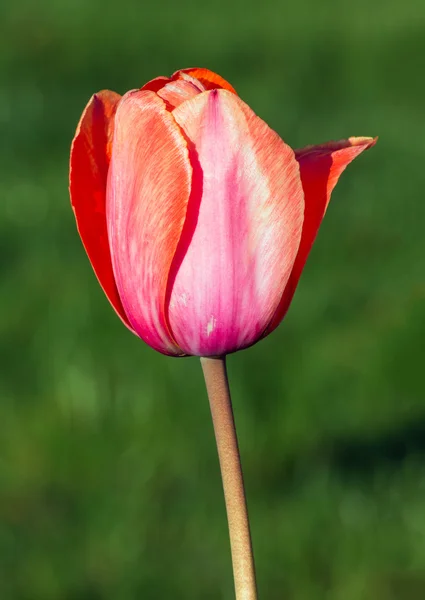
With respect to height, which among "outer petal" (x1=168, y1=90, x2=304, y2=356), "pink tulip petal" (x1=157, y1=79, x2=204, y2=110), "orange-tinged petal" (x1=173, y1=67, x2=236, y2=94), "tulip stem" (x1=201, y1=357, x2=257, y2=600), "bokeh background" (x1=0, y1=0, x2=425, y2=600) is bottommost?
"bokeh background" (x1=0, y1=0, x2=425, y2=600)

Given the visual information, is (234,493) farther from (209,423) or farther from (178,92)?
(209,423)

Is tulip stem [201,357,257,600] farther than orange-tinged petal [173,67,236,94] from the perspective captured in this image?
No

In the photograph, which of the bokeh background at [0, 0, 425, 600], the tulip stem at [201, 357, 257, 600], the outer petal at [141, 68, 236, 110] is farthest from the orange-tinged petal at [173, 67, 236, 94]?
the bokeh background at [0, 0, 425, 600]

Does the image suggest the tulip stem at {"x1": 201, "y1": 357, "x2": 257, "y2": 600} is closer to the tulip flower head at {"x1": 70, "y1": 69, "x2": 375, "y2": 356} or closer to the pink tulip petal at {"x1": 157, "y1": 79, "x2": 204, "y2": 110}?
the tulip flower head at {"x1": 70, "y1": 69, "x2": 375, "y2": 356}

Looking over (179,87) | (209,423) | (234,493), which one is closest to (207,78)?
(179,87)

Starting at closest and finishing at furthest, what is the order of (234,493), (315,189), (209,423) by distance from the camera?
1. (234,493)
2. (315,189)
3. (209,423)

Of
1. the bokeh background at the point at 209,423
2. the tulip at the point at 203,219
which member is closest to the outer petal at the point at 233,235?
the tulip at the point at 203,219

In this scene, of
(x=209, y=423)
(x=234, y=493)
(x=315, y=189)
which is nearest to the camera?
(x=234, y=493)

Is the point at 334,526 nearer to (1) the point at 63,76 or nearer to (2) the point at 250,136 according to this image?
(2) the point at 250,136
